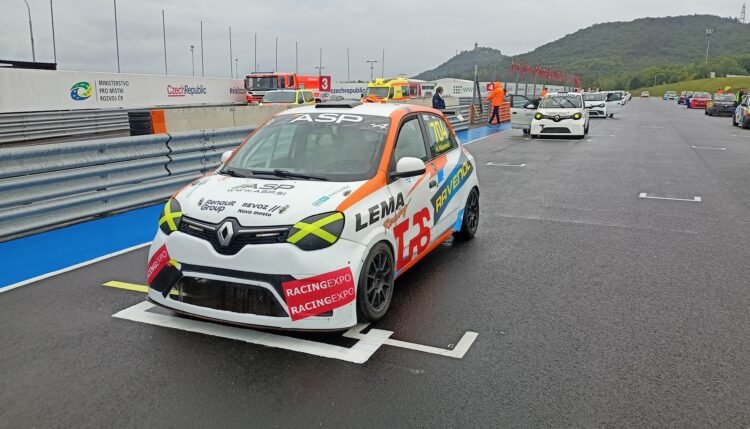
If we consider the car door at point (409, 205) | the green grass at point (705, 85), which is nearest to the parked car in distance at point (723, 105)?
the car door at point (409, 205)

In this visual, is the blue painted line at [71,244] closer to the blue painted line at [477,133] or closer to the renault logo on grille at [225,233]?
the renault logo on grille at [225,233]

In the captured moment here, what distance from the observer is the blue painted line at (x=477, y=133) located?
21742 mm

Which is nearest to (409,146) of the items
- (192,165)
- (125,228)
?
(125,228)

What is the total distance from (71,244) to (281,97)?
1896 centimetres

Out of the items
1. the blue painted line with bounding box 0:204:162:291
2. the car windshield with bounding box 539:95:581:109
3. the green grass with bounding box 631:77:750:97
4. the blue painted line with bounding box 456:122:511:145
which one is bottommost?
the blue painted line with bounding box 0:204:162:291

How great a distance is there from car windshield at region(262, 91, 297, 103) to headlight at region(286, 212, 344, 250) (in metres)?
21.3

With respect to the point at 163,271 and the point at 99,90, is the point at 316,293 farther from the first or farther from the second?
the point at 99,90

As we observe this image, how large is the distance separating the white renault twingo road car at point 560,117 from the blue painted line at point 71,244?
53.8ft

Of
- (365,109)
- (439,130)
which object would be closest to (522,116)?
(439,130)

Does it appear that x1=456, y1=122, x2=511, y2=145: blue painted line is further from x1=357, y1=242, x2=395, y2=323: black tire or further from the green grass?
the green grass

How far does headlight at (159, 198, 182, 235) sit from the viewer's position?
14.3ft

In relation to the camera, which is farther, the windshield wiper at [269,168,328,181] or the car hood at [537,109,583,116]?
the car hood at [537,109,583,116]

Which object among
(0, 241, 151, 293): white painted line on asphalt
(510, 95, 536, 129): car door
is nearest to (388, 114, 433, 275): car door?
(0, 241, 151, 293): white painted line on asphalt

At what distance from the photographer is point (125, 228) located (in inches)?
300
